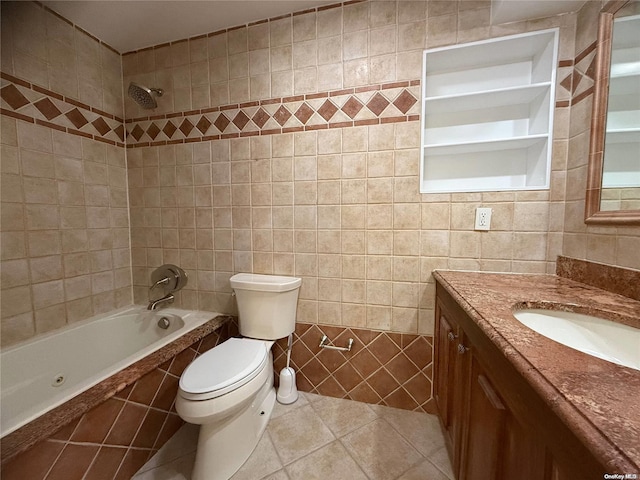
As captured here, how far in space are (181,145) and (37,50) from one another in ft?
2.61

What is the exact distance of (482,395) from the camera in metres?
0.75

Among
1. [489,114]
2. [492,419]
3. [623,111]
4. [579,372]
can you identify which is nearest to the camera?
[579,372]

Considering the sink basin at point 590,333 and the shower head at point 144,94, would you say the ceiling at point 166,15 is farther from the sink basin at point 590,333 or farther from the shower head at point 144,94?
the sink basin at point 590,333

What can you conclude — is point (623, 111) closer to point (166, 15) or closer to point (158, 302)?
point (166, 15)

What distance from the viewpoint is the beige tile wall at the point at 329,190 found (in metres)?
1.28

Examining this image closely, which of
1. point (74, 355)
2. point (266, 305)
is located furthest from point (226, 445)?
point (74, 355)

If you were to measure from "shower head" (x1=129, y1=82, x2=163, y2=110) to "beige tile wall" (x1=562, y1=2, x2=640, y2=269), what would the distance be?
2.24m

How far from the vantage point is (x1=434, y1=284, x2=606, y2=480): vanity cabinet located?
1.34 feet

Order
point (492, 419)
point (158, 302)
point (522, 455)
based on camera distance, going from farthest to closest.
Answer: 1. point (158, 302)
2. point (492, 419)
3. point (522, 455)

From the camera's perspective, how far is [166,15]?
1.46 m

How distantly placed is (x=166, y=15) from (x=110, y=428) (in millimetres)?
2110

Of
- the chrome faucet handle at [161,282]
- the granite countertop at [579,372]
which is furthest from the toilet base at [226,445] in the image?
the granite countertop at [579,372]

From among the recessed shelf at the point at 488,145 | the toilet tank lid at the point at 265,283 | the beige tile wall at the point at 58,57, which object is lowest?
the toilet tank lid at the point at 265,283

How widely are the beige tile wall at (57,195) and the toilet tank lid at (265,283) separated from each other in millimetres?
978
